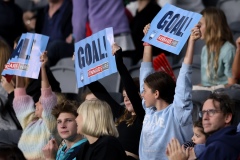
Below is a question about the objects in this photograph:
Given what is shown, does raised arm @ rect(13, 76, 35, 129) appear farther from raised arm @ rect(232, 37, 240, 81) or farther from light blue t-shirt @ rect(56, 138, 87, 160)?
raised arm @ rect(232, 37, 240, 81)

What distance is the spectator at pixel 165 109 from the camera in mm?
7135

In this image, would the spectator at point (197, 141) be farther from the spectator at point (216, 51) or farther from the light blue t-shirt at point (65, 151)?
the spectator at point (216, 51)

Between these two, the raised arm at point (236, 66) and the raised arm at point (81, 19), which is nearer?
the raised arm at point (236, 66)

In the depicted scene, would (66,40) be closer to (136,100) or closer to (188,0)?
(188,0)

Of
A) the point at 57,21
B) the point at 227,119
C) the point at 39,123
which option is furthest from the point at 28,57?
the point at 57,21

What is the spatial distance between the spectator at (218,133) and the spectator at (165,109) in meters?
0.23

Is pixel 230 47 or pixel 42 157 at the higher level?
pixel 230 47

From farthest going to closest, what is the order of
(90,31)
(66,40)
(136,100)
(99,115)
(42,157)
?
(66,40) → (90,31) → (42,157) → (136,100) → (99,115)

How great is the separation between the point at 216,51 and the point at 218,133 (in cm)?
258

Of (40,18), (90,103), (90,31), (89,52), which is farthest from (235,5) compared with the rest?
(90,103)

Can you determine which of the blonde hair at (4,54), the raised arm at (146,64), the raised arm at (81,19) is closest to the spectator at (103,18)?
the raised arm at (81,19)

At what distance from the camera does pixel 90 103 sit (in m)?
7.40

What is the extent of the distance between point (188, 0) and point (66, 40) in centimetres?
152

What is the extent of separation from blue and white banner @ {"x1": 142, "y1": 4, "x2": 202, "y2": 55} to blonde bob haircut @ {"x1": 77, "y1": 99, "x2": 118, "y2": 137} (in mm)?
688
